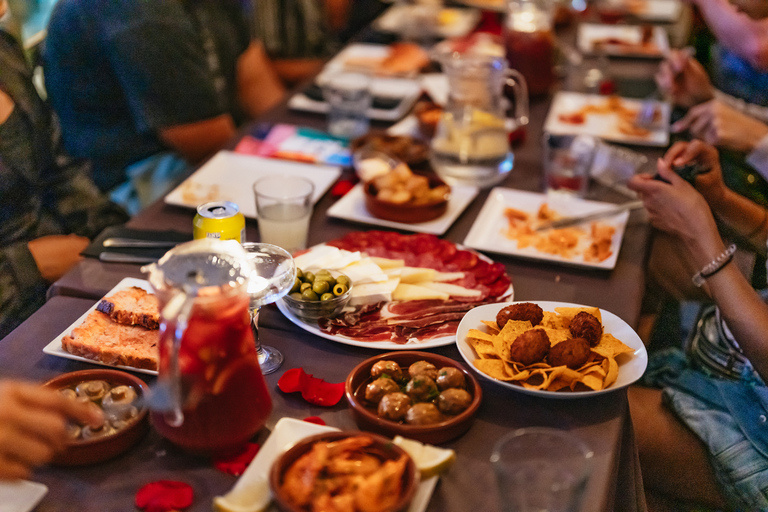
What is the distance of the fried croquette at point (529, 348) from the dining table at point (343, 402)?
0.06 meters

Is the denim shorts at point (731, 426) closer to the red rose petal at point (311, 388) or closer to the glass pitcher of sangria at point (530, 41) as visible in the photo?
the red rose petal at point (311, 388)

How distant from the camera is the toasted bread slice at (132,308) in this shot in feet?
3.90

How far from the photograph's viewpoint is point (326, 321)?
1252 millimetres

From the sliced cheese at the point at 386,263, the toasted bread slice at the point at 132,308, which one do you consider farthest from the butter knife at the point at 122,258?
the sliced cheese at the point at 386,263

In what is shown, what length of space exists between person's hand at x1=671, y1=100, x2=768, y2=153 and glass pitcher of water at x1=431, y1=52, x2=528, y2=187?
22.6 inches

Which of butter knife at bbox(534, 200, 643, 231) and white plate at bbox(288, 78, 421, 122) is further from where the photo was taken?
white plate at bbox(288, 78, 421, 122)

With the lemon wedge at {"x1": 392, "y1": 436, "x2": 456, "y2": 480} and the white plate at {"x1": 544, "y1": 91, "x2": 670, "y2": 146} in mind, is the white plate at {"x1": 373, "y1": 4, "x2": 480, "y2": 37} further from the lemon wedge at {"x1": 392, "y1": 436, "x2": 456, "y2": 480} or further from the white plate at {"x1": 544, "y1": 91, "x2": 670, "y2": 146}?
the lemon wedge at {"x1": 392, "y1": 436, "x2": 456, "y2": 480}

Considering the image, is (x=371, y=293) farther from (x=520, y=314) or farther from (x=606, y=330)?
(x=606, y=330)

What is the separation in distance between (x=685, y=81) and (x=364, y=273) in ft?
5.24

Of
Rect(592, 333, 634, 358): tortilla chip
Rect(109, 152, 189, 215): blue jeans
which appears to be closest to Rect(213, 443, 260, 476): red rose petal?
Rect(592, 333, 634, 358): tortilla chip

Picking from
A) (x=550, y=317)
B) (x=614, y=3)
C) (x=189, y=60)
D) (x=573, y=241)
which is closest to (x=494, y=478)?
(x=550, y=317)

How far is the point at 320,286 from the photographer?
4.04 ft

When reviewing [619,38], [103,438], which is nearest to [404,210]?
[103,438]

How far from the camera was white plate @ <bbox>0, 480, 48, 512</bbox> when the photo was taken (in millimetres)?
871
